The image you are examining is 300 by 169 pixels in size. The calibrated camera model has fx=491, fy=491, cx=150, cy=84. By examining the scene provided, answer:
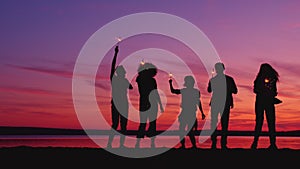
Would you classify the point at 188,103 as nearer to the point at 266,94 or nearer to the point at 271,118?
the point at 266,94

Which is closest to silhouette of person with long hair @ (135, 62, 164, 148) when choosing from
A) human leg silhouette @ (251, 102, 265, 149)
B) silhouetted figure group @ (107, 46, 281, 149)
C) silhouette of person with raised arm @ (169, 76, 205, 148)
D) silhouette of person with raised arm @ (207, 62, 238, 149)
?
silhouetted figure group @ (107, 46, 281, 149)

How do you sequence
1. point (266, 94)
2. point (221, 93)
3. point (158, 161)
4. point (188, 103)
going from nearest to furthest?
point (158, 161) < point (266, 94) < point (221, 93) < point (188, 103)

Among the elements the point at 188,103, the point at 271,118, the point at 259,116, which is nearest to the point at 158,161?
the point at 188,103

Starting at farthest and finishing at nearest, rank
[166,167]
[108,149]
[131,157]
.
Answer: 1. [108,149]
2. [131,157]
3. [166,167]

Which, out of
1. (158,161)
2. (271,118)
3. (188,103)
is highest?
(188,103)

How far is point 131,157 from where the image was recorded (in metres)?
12.2

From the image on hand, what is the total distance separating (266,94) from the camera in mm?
14820

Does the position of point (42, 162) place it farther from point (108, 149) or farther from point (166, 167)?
point (108, 149)

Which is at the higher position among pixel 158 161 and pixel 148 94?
pixel 148 94

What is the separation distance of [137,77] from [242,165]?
5.81 metres

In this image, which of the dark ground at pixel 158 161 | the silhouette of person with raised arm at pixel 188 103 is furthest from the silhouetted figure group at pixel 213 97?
the dark ground at pixel 158 161

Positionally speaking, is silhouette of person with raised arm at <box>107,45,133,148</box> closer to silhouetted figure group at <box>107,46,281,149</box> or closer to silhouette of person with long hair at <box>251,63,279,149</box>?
Answer: silhouetted figure group at <box>107,46,281,149</box>

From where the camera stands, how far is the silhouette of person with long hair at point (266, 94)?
1469 cm

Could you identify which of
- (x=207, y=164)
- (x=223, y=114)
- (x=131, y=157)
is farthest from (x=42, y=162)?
(x=223, y=114)
